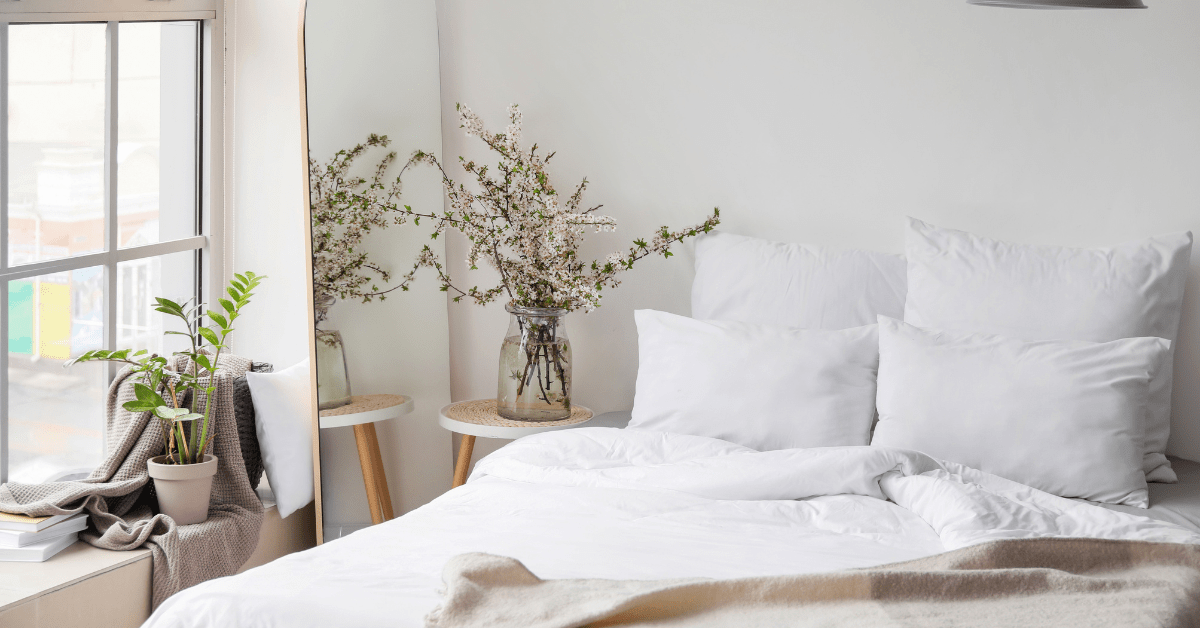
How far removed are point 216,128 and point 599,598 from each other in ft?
6.82

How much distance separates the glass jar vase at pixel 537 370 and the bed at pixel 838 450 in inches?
11.4

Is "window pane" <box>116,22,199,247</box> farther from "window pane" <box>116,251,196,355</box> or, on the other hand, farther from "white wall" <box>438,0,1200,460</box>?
"white wall" <box>438,0,1200,460</box>

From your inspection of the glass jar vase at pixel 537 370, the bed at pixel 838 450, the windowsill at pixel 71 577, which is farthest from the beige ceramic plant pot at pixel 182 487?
the glass jar vase at pixel 537 370

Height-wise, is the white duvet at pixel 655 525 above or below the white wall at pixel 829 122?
below

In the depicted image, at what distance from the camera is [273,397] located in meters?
2.68

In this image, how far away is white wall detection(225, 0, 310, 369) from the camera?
2832 millimetres

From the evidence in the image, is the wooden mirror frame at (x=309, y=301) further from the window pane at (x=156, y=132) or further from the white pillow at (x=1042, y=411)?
the white pillow at (x=1042, y=411)

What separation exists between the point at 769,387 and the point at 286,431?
1.32 metres

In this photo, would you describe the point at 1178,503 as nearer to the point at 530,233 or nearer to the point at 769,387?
the point at 769,387

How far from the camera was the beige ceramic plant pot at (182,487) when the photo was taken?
2.29 meters

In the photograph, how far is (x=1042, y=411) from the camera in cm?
210

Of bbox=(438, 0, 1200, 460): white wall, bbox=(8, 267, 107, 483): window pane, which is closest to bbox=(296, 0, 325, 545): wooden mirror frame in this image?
bbox=(8, 267, 107, 483): window pane

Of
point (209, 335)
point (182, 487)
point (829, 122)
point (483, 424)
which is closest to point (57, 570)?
point (182, 487)

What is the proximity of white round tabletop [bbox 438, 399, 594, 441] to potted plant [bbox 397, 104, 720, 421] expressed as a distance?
1.6 inches
